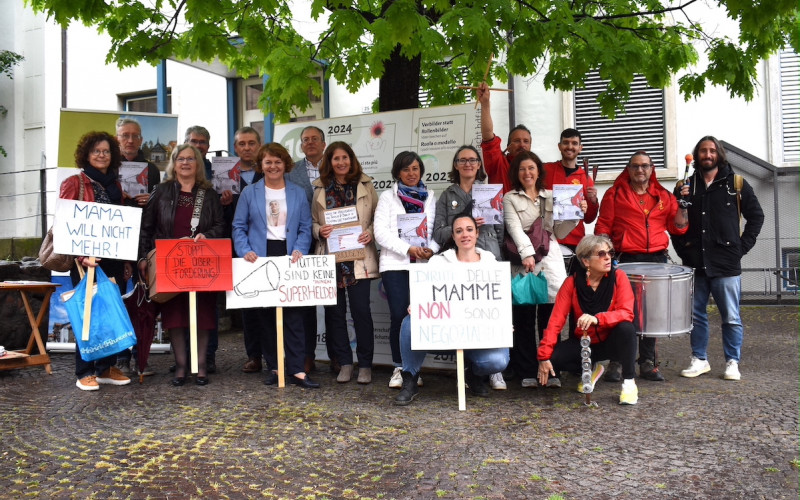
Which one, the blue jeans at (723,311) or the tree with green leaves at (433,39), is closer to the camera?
the tree with green leaves at (433,39)

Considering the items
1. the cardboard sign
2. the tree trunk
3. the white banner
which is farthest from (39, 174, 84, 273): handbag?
the tree trunk

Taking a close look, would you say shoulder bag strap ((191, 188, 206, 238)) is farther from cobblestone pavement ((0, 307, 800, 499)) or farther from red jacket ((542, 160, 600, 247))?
red jacket ((542, 160, 600, 247))

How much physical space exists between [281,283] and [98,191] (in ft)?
6.01

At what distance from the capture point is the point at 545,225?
683 centimetres

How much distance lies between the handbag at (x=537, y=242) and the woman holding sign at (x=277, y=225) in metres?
1.82

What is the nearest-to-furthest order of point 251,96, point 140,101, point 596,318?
1. point 596,318
2. point 251,96
3. point 140,101

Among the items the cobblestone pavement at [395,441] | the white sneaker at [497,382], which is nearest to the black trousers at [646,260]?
the cobblestone pavement at [395,441]

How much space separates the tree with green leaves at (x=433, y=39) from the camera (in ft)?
20.1

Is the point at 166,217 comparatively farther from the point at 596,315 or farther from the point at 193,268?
the point at 596,315

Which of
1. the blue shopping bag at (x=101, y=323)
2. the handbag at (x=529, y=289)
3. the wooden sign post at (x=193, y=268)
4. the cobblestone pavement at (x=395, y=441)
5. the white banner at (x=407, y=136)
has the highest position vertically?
the white banner at (x=407, y=136)

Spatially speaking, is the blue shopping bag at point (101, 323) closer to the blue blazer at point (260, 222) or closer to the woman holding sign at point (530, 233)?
the blue blazer at point (260, 222)

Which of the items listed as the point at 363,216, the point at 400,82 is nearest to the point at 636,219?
the point at 363,216

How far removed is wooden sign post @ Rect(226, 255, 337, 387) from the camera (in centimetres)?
702

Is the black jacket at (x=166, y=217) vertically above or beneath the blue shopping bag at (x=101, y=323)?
above
